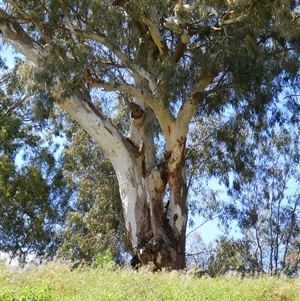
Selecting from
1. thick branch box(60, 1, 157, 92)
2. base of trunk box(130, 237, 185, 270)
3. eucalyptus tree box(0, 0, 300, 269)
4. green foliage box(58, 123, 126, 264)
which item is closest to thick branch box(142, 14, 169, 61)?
eucalyptus tree box(0, 0, 300, 269)

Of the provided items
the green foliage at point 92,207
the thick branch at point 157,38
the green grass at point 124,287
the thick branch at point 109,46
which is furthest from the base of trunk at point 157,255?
the green foliage at point 92,207

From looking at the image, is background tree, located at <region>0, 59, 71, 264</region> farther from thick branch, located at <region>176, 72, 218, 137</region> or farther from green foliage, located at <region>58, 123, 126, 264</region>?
thick branch, located at <region>176, 72, 218, 137</region>

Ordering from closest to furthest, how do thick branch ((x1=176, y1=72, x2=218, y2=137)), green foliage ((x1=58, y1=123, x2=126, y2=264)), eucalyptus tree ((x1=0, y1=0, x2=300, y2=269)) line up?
eucalyptus tree ((x1=0, y1=0, x2=300, y2=269)) < thick branch ((x1=176, y1=72, x2=218, y2=137)) < green foliage ((x1=58, y1=123, x2=126, y2=264))

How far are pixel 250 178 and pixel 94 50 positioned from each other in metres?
7.75

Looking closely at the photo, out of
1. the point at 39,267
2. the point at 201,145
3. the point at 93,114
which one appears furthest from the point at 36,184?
the point at 39,267

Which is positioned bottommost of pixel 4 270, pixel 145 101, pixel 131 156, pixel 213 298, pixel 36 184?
pixel 213 298

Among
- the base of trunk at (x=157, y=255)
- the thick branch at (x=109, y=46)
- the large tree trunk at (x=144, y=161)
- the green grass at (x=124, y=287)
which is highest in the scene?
the thick branch at (x=109, y=46)

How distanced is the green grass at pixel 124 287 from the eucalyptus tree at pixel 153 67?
15.1 ft

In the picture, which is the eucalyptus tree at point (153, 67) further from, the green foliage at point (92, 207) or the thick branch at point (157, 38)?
the green foliage at point (92, 207)

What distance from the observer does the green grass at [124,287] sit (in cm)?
687

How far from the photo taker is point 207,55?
43.3 ft

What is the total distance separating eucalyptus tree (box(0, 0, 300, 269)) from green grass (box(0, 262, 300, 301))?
460cm

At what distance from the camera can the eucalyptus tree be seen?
12.6 m

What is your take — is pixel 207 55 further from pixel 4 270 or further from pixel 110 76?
pixel 4 270
